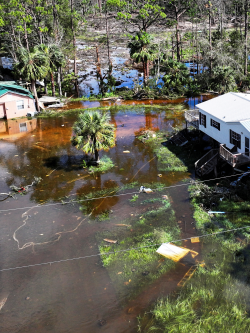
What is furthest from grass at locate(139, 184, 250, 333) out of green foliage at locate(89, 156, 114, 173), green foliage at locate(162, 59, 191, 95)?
green foliage at locate(162, 59, 191, 95)

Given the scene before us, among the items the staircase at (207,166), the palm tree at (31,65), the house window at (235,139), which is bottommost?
the staircase at (207,166)

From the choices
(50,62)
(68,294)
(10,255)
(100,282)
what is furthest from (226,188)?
(50,62)

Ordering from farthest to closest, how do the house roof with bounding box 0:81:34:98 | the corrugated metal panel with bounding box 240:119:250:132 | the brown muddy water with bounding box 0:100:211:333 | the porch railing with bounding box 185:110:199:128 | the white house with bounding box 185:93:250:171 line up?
the house roof with bounding box 0:81:34:98 → the porch railing with bounding box 185:110:199:128 → the white house with bounding box 185:93:250:171 → the corrugated metal panel with bounding box 240:119:250:132 → the brown muddy water with bounding box 0:100:211:333

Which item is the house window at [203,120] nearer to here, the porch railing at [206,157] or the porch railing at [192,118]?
the porch railing at [192,118]

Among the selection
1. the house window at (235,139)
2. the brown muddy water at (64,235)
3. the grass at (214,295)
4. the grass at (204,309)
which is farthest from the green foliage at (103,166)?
the grass at (204,309)

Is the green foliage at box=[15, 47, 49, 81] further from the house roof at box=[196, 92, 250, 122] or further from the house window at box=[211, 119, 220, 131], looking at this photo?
the house window at box=[211, 119, 220, 131]

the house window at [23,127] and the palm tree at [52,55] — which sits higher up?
the palm tree at [52,55]

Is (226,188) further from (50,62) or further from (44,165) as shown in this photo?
(50,62)
